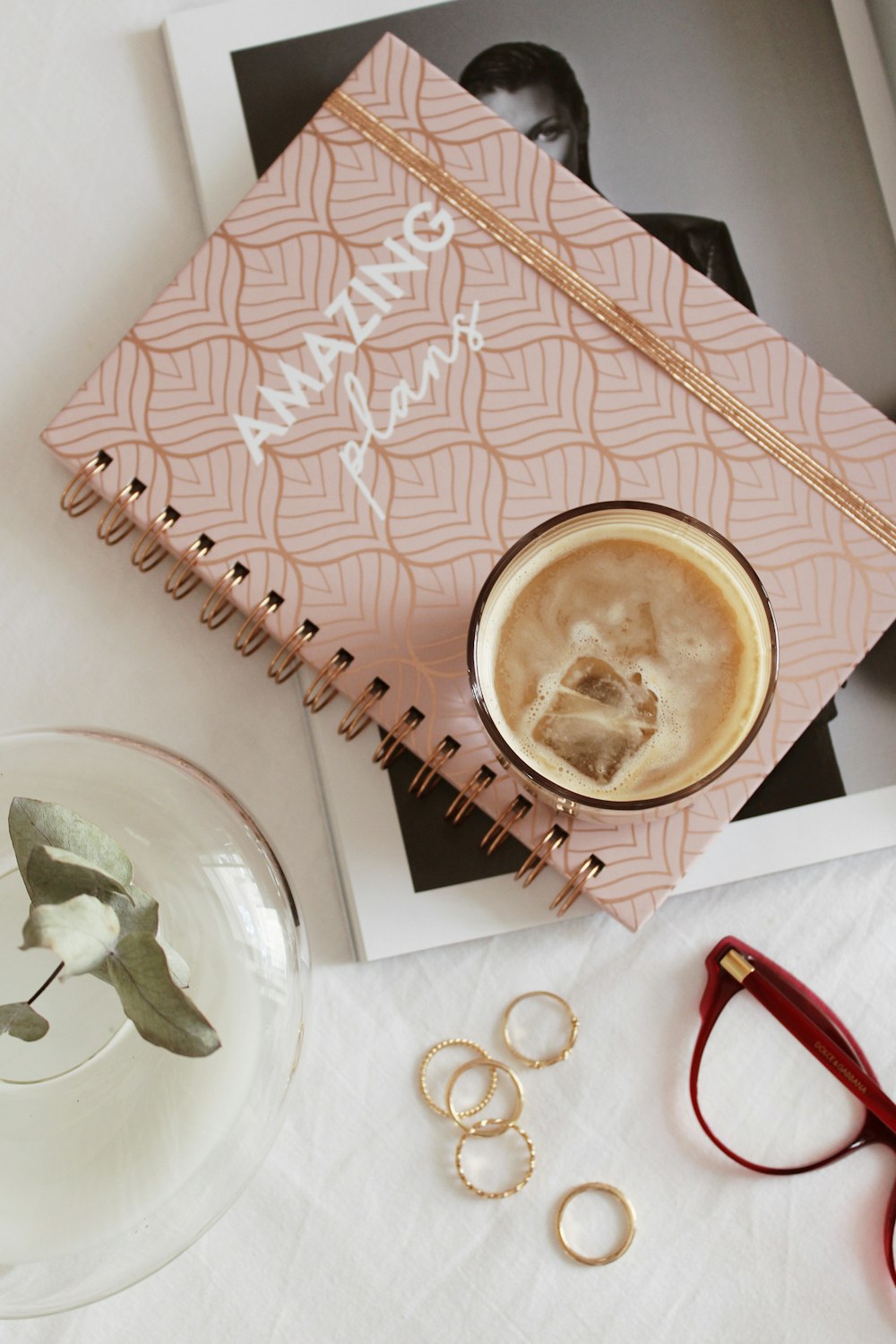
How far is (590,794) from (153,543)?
24 cm

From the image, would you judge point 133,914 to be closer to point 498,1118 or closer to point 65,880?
point 65,880

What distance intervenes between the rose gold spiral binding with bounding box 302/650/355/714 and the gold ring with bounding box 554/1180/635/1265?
264 mm

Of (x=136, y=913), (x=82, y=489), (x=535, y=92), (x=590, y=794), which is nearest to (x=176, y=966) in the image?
(x=136, y=913)

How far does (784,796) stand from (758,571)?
112 millimetres

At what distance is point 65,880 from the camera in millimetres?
322

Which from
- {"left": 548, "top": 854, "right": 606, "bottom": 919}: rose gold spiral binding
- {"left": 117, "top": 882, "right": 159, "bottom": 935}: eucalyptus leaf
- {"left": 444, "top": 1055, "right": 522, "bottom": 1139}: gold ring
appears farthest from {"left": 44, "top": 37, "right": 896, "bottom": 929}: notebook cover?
{"left": 117, "top": 882, "right": 159, "bottom": 935}: eucalyptus leaf

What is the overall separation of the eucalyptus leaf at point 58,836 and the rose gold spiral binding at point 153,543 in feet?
0.70

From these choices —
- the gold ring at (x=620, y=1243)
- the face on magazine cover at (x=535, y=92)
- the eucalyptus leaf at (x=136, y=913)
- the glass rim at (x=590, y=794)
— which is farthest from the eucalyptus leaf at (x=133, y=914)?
the face on magazine cover at (x=535, y=92)

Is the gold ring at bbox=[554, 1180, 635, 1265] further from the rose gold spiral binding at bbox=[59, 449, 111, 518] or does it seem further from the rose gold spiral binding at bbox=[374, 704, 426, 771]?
the rose gold spiral binding at bbox=[59, 449, 111, 518]

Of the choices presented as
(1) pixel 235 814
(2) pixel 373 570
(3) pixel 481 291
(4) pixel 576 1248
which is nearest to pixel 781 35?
(3) pixel 481 291

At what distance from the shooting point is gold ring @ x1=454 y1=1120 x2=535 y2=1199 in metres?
0.54

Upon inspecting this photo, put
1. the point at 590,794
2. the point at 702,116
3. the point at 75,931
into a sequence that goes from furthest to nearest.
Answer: the point at 702,116 → the point at 590,794 → the point at 75,931

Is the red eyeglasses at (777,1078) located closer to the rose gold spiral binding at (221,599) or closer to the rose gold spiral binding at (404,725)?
the rose gold spiral binding at (404,725)

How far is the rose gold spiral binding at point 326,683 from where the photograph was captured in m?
0.52
